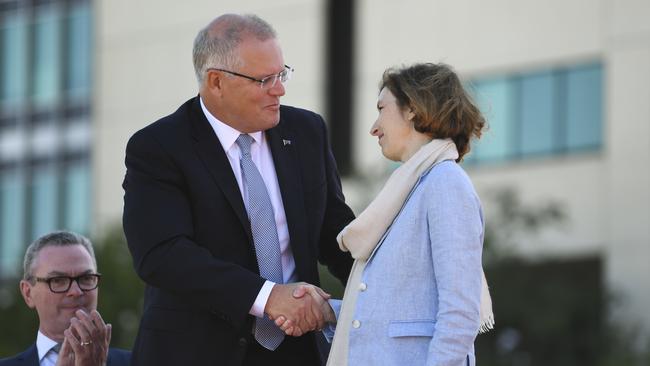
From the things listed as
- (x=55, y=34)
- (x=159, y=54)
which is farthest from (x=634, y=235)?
(x=55, y=34)

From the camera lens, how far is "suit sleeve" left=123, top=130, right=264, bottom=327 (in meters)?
6.53

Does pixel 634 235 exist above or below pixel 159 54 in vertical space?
below

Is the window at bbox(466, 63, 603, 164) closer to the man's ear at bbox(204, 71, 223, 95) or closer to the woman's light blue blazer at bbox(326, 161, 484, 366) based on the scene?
Answer: the man's ear at bbox(204, 71, 223, 95)

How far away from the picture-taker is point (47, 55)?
4284cm

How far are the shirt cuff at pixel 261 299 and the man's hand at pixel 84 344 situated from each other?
1139 millimetres

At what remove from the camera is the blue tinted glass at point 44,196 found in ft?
138

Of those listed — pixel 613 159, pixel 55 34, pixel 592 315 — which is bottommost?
pixel 592 315

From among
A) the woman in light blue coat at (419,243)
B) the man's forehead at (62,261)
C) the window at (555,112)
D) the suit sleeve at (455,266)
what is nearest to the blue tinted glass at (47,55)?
the window at (555,112)

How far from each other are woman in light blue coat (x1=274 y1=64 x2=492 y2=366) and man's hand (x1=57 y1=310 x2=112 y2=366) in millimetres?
1547

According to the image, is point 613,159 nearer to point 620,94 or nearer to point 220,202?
point 620,94

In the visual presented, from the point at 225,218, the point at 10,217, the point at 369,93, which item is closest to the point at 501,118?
the point at 369,93

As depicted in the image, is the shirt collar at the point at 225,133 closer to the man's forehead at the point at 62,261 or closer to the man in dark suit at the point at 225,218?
the man in dark suit at the point at 225,218

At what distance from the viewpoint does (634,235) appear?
33.4 metres

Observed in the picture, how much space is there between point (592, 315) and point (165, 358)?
2677 centimetres
